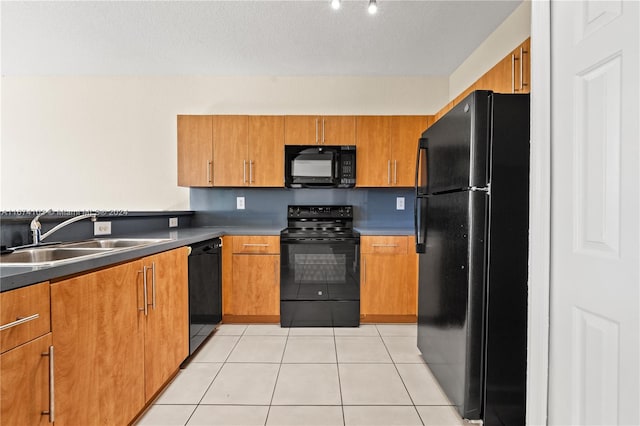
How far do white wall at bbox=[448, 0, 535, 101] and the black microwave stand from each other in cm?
128

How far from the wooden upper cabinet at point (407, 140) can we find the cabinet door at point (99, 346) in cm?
245

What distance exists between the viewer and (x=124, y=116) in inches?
138

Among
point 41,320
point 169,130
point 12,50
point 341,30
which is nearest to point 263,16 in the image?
point 341,30

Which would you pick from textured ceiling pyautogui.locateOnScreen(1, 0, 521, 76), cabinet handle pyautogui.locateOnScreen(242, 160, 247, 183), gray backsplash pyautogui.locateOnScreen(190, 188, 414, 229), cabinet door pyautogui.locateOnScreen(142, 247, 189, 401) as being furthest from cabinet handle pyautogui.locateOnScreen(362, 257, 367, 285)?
textured ceiling pyautogui.locateOnScreen(1, 0, 521, 76)

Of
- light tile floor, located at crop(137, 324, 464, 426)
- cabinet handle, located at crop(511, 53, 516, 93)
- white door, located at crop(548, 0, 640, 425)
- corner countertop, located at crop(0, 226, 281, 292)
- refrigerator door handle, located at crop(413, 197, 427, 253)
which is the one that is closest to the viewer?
white door, located at crop(548, 0, 640, 425)

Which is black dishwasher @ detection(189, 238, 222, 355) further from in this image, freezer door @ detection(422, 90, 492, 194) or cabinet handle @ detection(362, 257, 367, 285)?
freezer door @ detection(422, 90, 492, 194)

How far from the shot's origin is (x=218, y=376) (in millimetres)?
2100

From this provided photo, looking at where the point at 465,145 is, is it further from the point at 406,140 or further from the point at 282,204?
the point at 282,204

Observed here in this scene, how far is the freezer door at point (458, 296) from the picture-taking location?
1.56m

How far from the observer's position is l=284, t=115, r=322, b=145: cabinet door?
3.18 m

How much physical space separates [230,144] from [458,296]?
96.7 inches

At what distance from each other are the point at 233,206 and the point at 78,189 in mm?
1689

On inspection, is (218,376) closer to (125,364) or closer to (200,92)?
(125,364)

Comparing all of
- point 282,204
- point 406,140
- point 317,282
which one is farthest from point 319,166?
point 317,282
